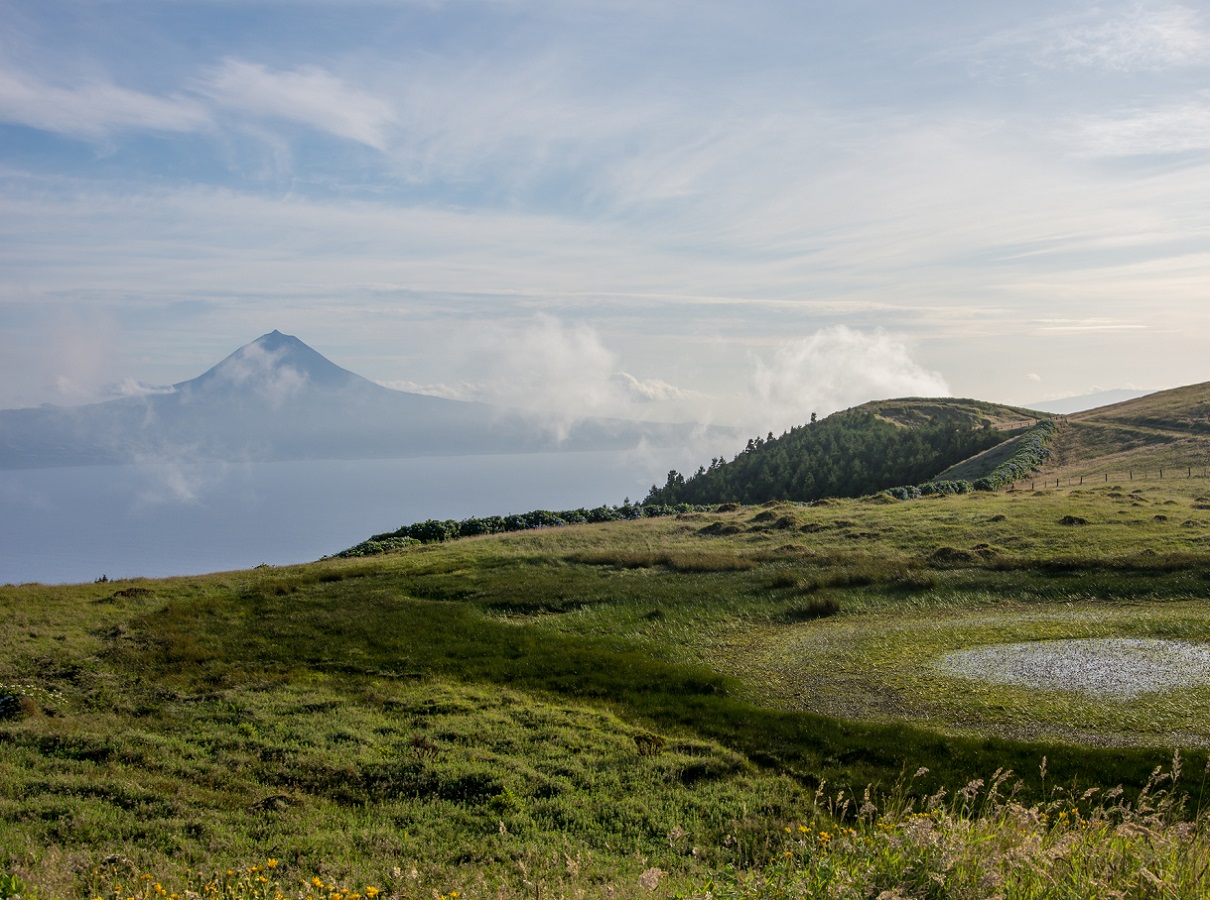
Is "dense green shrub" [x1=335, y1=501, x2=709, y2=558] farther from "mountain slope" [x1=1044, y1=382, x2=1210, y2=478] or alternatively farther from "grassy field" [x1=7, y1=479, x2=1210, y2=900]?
"mountain slope" [x1=1044, y1=382, x2=1210, y2=478]

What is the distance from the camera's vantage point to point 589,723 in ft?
73.5

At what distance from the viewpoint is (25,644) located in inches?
1196

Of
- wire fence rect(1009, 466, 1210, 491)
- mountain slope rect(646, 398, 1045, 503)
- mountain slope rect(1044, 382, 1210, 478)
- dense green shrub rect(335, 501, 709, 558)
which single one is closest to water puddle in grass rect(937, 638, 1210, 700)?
dense green shrub rect(335, 501, 709, 558)

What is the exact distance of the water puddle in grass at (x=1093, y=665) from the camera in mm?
23844

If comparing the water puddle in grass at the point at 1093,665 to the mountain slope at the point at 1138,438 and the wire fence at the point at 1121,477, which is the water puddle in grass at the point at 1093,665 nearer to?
the wire fence at the point at 1121,477

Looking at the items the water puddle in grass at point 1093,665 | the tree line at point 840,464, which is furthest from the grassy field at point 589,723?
the tree line at point 840,464

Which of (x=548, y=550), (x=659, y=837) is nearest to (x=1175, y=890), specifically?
(x=659, y=837)

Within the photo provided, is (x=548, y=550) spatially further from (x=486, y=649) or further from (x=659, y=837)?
(x=659, y=837)

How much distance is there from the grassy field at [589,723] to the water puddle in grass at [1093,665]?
87 centimetres

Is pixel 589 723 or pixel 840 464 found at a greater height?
pixel 840 464

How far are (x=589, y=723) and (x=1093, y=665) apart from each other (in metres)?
17.9

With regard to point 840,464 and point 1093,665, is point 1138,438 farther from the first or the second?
point 1093,665

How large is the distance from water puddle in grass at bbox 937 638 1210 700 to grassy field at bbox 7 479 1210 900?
0.87 metres

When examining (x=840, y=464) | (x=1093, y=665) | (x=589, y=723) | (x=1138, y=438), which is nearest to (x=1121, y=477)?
(x=1138, y=438)
